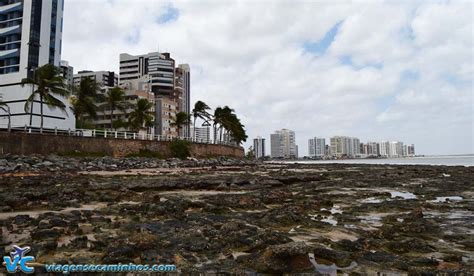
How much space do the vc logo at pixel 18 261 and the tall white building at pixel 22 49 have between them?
174ft

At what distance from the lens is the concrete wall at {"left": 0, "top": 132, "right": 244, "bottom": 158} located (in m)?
30.3

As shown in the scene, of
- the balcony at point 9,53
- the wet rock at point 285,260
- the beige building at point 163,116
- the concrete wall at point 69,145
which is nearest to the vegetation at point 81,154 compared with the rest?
the concrete wall at point 69,145

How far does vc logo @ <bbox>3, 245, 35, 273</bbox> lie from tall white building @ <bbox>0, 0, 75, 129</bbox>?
52971 millimetres

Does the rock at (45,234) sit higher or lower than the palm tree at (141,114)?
lower

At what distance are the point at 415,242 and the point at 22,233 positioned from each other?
821 centimetres

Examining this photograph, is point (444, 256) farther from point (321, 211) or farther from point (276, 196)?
point (276, 196)

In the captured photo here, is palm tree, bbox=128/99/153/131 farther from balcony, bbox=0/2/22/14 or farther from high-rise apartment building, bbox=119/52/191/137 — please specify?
high-rise apartment building, bbox=119/52/191/137

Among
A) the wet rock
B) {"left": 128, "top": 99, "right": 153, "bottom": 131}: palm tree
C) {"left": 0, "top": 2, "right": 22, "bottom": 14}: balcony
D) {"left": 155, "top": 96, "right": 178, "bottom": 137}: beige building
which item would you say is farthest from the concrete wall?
{"left": 155, "top": 96, "right": 178, "bottom": 137}: beige building

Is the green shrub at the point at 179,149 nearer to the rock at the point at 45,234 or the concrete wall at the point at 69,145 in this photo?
the concrete wall at the point at 69,145

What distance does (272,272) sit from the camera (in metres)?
4.71

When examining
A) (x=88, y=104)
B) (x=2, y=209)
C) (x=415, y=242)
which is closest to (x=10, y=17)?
(x=88, y=104)

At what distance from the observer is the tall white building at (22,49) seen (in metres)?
50.8

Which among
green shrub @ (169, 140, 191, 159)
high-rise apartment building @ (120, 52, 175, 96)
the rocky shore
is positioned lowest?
the rocky shore

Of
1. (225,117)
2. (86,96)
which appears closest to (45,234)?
(86,96)
